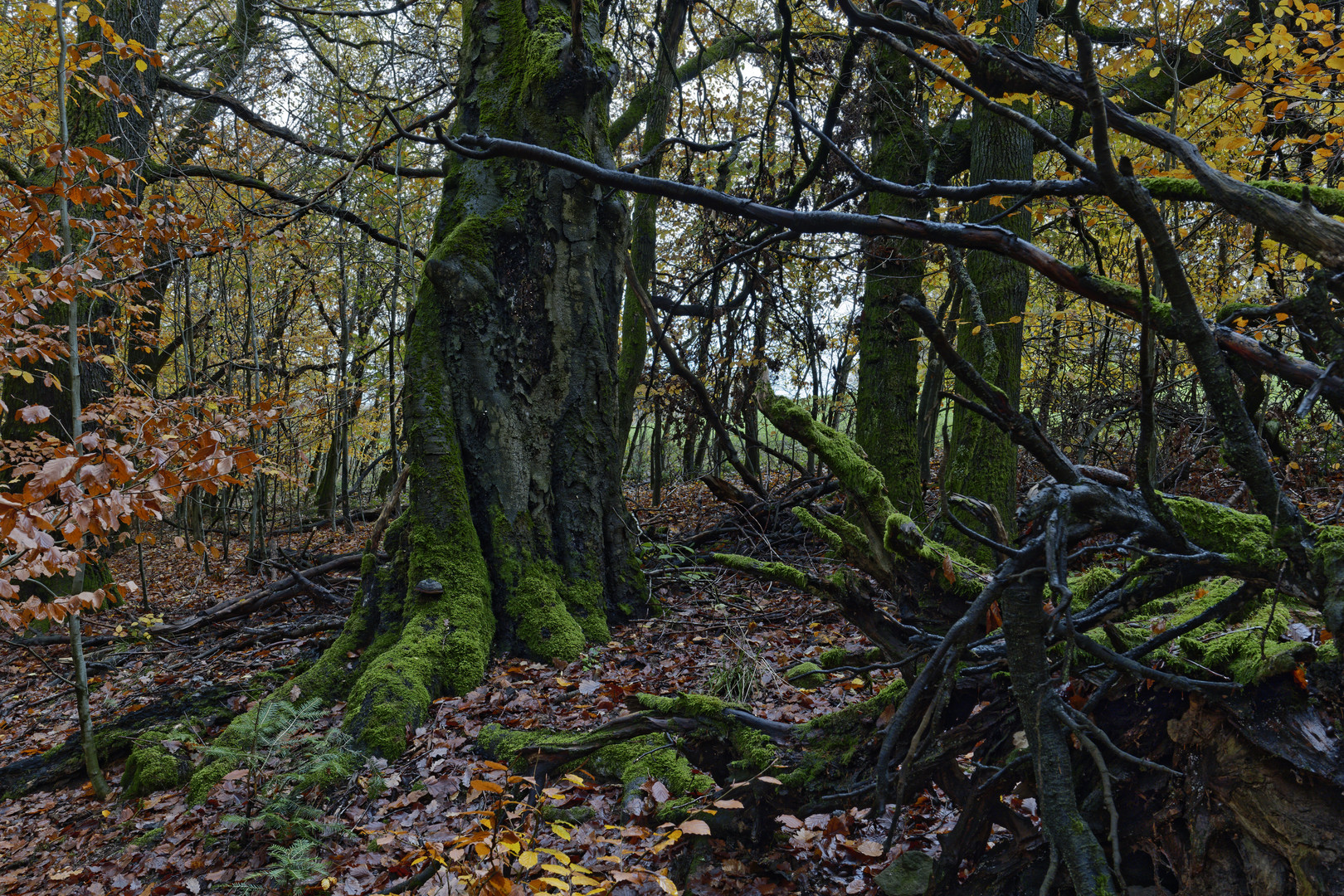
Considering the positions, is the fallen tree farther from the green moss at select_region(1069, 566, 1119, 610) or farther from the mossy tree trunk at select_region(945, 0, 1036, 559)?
the mossy tree trunk at select_region(945, 0, 1036, 559)

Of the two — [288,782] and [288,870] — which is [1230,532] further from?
[288,782]

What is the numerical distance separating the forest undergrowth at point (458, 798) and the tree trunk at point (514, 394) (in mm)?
434

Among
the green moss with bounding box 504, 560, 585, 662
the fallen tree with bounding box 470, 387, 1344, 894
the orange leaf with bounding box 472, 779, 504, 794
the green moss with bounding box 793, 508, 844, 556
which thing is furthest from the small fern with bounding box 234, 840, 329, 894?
the green moss with bounding box 793, 508, 844, 556

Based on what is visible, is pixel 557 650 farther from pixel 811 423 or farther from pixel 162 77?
pixel 162 77

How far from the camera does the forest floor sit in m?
2.50

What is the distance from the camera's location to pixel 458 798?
315 centimetres

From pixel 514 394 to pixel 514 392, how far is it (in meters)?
0.01

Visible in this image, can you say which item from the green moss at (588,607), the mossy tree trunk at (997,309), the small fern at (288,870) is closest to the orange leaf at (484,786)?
the small fern at (288,870)

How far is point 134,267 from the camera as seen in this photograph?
5227 mm

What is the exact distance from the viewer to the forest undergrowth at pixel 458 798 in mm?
2434

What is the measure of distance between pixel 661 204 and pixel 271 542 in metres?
9.14

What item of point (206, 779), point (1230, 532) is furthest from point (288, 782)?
point (1230, 532)

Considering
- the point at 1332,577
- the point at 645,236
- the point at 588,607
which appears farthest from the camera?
the point at 645,236

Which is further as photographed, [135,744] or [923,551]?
[135,744]
